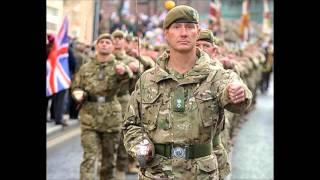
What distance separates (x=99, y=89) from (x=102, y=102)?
0.54 ft

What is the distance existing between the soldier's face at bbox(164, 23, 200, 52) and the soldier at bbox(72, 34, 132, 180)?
3.14 meters

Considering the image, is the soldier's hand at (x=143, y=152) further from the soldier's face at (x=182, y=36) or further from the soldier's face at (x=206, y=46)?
the soldier's face at (x=206, y=46)

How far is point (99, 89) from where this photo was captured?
764 centimetres

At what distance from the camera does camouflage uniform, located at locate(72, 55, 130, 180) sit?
7.61 metres

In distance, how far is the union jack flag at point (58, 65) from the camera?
38.2 feet

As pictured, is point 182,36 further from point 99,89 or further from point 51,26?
point 51,26

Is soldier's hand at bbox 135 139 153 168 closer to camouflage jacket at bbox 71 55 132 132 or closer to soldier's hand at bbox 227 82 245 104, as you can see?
soldier's hand at bbox 227 82 245 104

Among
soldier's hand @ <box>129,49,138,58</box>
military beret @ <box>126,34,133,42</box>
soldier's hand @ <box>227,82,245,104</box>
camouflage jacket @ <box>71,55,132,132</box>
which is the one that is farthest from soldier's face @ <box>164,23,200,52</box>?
military beret @ <box>126,34,133,42</box>

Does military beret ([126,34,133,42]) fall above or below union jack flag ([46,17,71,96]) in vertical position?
above

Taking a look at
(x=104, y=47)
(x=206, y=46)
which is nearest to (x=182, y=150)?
(x=206, y=46)

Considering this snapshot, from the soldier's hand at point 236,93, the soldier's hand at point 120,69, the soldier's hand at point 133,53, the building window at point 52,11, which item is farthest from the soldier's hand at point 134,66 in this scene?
the building window at point 52,11
